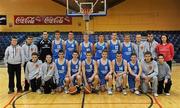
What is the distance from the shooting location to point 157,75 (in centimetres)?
925

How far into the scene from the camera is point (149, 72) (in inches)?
365

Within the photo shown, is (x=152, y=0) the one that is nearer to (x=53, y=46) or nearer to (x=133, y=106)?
(x=53, y=46)

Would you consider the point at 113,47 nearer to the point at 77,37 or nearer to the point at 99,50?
the point at 99,50

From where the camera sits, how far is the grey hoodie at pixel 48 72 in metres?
9.44

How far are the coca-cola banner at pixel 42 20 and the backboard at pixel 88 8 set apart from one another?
4.24 metres

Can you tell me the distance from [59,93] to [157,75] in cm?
261

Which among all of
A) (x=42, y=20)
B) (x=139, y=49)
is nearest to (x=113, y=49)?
(x=139, y=49)

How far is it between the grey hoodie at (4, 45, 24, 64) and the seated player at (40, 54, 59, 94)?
2.22 feet

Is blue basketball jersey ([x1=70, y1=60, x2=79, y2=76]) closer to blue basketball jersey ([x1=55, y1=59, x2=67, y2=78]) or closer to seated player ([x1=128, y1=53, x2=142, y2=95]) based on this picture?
blue basketball jersey ([x1=55, y1=59, x2=67, y2=78])

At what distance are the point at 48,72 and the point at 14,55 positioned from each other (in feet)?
3.33

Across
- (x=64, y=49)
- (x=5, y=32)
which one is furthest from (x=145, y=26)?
(x=64, y=49)

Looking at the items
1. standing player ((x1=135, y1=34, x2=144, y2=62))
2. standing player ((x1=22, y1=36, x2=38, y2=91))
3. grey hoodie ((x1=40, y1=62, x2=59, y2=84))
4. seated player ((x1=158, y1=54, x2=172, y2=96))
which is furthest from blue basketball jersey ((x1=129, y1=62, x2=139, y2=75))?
standing player ((x1=22, y1=36, x2=38, y2=91))

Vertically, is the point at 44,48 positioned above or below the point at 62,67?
above

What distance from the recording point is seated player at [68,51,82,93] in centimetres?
942
